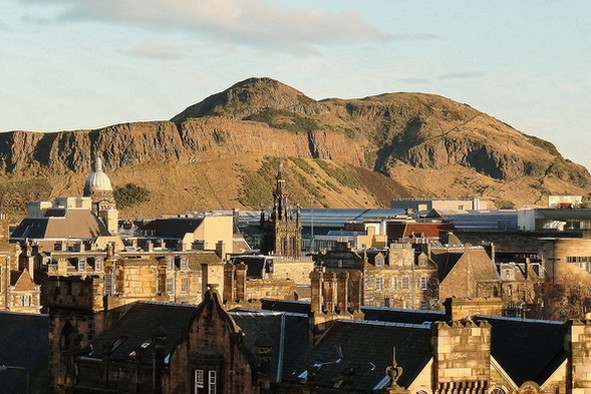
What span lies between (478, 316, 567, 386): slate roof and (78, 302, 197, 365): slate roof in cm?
1012

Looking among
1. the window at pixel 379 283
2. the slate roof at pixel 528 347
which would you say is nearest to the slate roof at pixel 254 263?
the window at pixel 379 283

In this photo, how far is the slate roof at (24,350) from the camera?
64.2 metres

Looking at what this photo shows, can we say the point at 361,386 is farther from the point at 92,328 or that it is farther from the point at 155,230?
the point at 155,230

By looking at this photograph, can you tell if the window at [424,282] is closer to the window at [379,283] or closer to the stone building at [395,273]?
the stone building at [395,273]

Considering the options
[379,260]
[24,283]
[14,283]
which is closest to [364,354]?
[14,283]

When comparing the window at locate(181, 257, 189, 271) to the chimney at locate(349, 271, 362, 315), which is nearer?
the chimney at locate(349, 271, 362, 315)

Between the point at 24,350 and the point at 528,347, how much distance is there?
2585cm

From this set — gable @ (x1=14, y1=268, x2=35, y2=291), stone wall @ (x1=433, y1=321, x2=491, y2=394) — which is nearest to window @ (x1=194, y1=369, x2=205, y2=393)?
stone wall @ (x1=433, y1=321, x2=491, y2=394)

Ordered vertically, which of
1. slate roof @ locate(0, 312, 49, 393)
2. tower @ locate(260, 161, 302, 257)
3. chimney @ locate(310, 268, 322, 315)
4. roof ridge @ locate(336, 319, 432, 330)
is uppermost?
tower @ locate(260, 161, 302, 257)

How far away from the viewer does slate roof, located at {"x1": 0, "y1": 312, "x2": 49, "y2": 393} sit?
211 feet

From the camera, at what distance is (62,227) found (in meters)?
162

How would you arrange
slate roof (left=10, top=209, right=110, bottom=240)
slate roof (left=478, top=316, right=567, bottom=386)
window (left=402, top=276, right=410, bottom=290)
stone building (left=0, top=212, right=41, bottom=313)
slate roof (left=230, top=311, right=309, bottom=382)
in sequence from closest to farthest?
1. slate roof (left=478, top=316, right=567, bottom=386)
2. slate roof (left=230, top=311, right=309, bottom=382)
3. stone building (left=0, top=212, right=41, bottom=313)
4. window (left=402, top=276, right=410, bottom=290)
5. slate roof (left=10, top=209, right=110, bottom=240)

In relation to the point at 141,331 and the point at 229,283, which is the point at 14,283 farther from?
the point at 141,331

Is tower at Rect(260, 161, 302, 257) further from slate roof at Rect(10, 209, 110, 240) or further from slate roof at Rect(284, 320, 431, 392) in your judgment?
slate roof at Rect(284, 320, 431, 392)
